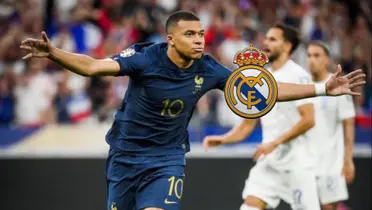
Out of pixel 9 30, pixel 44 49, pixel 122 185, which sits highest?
pixel 9 30

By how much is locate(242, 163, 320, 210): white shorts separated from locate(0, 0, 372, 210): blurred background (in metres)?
2.78

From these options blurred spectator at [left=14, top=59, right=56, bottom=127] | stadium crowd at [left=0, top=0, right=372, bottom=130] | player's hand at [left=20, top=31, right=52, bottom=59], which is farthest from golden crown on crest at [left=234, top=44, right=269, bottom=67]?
blurred spectator at [left=14, top=59, right=56, bottom=127]

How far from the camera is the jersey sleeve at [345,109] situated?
9547 millimetres

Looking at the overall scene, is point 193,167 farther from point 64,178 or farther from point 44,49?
point 44,49

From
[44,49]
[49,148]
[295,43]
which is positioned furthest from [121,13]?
[44,49]

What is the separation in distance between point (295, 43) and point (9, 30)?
258 inches

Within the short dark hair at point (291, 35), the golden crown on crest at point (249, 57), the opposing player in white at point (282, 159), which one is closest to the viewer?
the golden crown on crest at point (249, 57)

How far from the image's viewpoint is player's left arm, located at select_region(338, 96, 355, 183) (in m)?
9.42

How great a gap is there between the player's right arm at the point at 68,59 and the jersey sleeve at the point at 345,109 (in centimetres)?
358

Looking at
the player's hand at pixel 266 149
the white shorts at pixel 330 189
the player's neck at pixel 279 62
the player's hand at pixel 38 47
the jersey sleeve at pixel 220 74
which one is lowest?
the white shorts at pixel 330 189

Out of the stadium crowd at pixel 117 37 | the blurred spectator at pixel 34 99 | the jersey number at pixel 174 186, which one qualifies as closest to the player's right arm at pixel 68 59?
the jersey number at pixel 174 186

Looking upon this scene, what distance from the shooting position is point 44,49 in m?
6.35

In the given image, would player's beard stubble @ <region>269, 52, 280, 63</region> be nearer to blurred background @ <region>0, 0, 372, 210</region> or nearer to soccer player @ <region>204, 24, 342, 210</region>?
soccer player @ <region>204, 24, 342, 210</region>

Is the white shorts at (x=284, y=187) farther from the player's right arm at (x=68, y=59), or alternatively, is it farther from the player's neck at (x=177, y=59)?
the player's right arm at (x=68, y=59)
